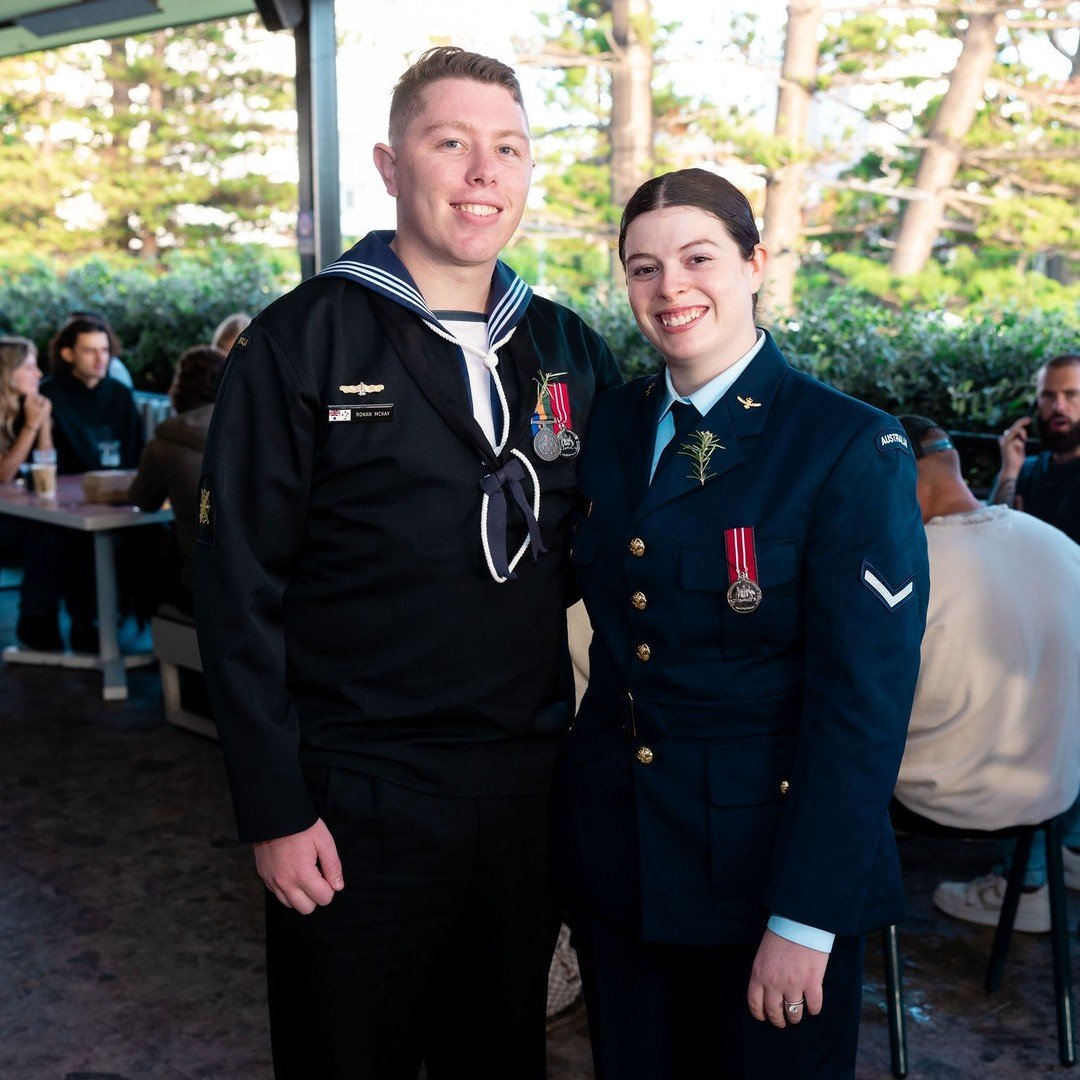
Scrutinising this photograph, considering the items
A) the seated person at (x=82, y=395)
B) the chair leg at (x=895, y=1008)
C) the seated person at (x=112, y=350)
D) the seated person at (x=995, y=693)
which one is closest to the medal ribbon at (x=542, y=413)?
the seated person at (x=995, y=693)

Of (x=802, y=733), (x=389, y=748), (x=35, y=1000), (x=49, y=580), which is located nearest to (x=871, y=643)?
(x=802, y=733)

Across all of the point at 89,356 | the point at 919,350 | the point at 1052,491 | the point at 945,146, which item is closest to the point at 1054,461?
the point at 1052,491

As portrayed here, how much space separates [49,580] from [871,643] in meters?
4.70

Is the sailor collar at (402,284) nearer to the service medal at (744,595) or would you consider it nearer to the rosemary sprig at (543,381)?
the rosemary sprig at (543,381)

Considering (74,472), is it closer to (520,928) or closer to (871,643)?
(520,928)

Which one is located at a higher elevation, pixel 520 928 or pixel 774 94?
pixel 774 94

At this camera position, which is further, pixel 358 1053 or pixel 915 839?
pixel 915 839

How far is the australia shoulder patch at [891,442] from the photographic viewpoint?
146cm

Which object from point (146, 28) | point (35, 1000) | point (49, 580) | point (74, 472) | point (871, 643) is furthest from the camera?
point (146, 28)

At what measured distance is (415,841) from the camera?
1.62 meters

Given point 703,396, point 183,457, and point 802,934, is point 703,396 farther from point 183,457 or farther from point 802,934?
point 183,457

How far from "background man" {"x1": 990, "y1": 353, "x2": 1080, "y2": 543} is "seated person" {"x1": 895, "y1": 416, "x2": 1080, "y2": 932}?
1529 mm

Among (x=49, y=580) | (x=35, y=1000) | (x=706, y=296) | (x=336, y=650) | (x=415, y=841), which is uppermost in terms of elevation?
(x=706, y=296)

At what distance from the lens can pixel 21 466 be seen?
18.2ft
